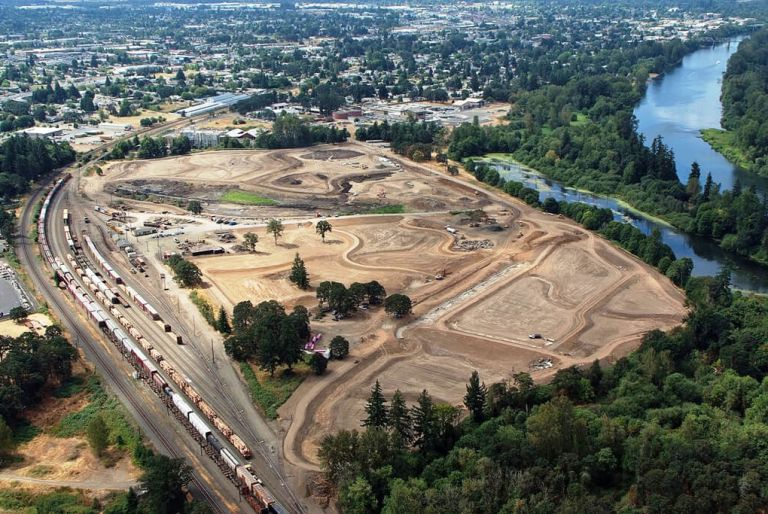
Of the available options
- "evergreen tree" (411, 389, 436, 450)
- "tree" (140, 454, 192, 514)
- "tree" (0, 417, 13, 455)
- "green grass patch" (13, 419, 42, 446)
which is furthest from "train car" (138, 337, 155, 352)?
"evergreen tree" (411, 389, 436, 450)

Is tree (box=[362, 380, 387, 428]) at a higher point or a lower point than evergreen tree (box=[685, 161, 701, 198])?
higher

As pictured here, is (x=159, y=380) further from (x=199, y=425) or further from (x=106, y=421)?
(x=199, y=425)

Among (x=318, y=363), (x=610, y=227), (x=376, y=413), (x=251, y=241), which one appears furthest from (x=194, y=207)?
(x=376, y=413)

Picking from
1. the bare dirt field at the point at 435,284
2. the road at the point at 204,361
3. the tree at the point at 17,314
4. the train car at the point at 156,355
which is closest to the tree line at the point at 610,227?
the bare dirt field at the point at 435,284

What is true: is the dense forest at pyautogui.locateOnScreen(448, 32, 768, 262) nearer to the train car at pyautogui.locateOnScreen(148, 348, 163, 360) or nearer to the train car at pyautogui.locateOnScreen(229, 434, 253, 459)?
the train car at pyautogui.locateOnScreen(229, 434, 253, 459)

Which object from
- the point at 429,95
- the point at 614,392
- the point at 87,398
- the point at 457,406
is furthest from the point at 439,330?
the point at 429,95
